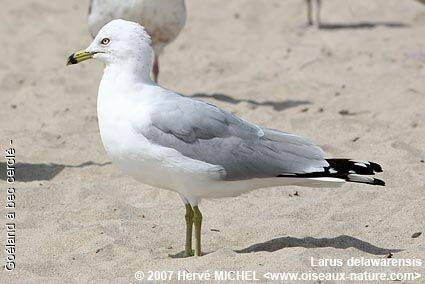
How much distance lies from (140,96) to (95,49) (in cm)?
41

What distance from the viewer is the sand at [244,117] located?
5262mm

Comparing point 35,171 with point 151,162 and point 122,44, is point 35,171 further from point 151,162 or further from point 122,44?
point 151,162

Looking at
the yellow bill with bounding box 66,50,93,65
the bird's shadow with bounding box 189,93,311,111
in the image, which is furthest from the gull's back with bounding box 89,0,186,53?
the yellow bill with bounding box 66,50,93,65

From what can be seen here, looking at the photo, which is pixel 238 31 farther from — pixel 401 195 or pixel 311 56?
pixel 401 195

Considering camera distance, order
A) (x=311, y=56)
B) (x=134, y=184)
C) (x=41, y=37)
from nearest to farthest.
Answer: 1. (x=134, y=184)
2. (x=311, y=56)
3. (x=41, y=37)

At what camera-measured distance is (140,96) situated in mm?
5012

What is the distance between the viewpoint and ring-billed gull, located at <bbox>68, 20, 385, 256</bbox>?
194 inches

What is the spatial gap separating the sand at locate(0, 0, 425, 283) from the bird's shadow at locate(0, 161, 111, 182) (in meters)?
0.02

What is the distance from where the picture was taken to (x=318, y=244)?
207 inches

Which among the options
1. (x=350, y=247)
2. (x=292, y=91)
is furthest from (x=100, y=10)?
(x=350, y=247)

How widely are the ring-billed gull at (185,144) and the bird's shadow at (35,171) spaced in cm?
172

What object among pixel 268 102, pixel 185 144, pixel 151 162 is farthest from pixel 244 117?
pixel 151 162

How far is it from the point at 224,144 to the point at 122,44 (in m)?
0.72

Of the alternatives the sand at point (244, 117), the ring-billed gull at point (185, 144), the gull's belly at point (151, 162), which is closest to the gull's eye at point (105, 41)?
the ring-billed gull at point (185, 144)
